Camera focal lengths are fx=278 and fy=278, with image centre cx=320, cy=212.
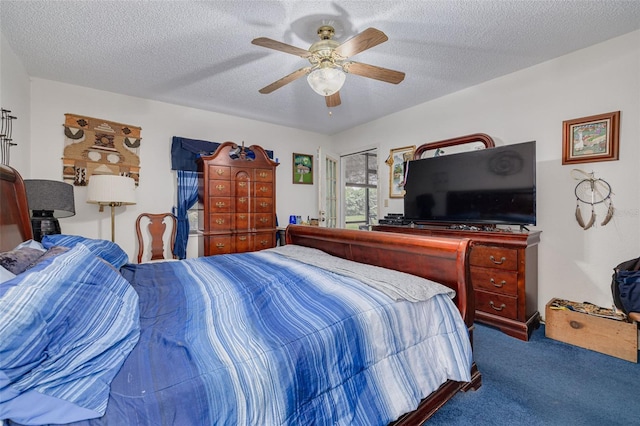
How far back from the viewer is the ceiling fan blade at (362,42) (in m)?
1.69

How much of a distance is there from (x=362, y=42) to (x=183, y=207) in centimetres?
323

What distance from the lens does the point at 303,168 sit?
5.20 m

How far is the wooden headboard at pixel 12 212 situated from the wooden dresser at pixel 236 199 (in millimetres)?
2091

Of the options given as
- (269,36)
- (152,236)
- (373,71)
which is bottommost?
(152,236)

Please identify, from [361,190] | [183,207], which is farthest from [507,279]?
[361,190]

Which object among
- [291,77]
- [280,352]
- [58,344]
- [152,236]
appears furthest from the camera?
[152,236]

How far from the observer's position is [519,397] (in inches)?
68.8

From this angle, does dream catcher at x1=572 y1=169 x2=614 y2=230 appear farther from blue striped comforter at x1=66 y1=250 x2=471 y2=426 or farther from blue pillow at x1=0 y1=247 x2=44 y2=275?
blue pillow at x1=0 y1=247 x2=44 y2=275

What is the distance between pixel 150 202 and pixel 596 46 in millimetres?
5142

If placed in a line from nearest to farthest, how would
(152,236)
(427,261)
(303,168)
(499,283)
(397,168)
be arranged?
(427,261) → (499,283) → (152,236) → (397,168) → (303,168)

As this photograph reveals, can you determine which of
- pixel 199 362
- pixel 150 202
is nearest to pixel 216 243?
pixel 150 202

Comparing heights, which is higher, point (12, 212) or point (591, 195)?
point (591, 195)

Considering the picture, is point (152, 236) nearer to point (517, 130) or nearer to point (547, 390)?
point (547, 390)

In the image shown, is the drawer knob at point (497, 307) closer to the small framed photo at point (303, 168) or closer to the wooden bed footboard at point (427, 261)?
the wooden bed footboard at point (427, 261)
